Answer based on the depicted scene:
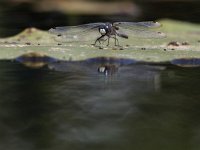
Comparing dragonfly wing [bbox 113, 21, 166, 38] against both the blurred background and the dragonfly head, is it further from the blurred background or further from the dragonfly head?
the blurred background

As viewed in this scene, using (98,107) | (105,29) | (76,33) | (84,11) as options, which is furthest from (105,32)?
(84,11)

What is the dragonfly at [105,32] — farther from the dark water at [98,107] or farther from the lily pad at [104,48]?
the dark water at [98,107]

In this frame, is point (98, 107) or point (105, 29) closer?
point (98, 107)

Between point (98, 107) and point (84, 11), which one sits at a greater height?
point (84, 11)

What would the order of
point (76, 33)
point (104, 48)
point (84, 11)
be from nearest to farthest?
1. point (104, 48)
2. point (76, 33)
3. point (84, 11)

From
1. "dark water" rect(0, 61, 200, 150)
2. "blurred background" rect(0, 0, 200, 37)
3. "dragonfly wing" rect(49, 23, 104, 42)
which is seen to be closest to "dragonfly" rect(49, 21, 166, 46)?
"dragonfly wing" rect(49, 23, 104, 42)

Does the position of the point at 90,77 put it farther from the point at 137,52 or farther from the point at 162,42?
the point at 162,42

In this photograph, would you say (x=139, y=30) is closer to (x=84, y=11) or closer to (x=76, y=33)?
(x=76, y=33)

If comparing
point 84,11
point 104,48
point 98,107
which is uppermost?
point 84,11
